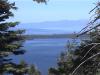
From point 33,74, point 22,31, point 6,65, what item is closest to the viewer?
point 6,65

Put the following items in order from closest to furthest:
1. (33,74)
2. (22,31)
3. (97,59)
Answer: (97,59) < (22,31) < (33,74)

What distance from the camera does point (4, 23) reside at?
2564 cm

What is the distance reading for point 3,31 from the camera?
1011 inches

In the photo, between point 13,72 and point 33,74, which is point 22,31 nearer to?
point 13,72

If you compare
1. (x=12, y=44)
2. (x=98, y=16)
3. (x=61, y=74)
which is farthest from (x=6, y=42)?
(x=98, y=16)

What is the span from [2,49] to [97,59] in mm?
22267

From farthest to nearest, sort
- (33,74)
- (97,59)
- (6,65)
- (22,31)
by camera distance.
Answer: (33,74), (22,31), (6,65), (97,59)

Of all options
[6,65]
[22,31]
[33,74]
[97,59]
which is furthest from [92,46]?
[33,74]

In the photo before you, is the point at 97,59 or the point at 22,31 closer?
the point at 97,59

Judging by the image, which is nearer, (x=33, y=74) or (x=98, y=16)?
(x=98, y=16)

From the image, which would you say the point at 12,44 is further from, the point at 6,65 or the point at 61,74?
the point at 61,74

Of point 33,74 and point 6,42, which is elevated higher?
point 6,42

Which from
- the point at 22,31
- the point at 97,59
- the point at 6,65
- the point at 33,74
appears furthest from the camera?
the point at 33,74

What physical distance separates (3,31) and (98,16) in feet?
75.0
